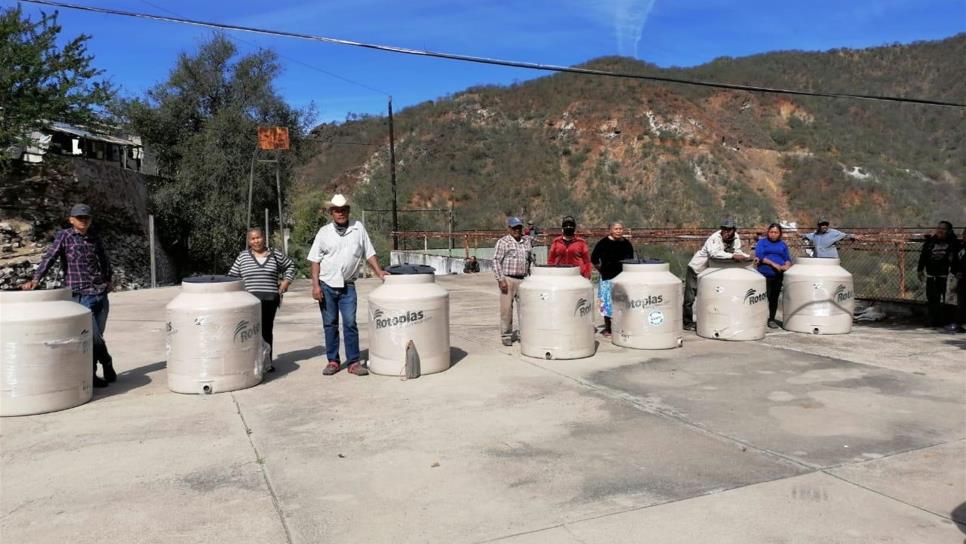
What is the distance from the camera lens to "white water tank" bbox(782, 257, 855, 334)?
9.52 meters

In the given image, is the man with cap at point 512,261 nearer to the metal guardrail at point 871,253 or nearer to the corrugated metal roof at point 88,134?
the metal guardrail at point 871,253

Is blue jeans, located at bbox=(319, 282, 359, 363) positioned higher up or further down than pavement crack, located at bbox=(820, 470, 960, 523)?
higher up

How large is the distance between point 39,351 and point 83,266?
114 centimetres

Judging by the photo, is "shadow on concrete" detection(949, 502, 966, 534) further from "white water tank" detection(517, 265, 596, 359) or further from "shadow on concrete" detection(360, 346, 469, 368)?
"shadow on concrete" detection(360, 346, 469, 368)

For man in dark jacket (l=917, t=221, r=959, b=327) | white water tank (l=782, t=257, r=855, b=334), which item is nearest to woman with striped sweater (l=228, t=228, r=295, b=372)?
white water tank (l=782, t=257, r=855, b=334)

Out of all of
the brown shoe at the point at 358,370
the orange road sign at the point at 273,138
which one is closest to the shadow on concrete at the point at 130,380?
the brown shoe at the point at 358,370

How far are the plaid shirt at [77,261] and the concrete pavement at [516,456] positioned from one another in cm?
106

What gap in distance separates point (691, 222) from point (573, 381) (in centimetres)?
4000

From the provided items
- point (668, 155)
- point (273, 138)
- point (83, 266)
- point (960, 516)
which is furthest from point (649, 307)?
point (668, 155)

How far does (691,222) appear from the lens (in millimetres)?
44594

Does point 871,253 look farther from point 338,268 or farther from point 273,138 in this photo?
point 273,138

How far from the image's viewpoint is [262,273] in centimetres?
727

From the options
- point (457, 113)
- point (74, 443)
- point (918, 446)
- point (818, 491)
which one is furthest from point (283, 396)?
point (457, 113)

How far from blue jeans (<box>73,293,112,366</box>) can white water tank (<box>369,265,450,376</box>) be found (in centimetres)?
262
